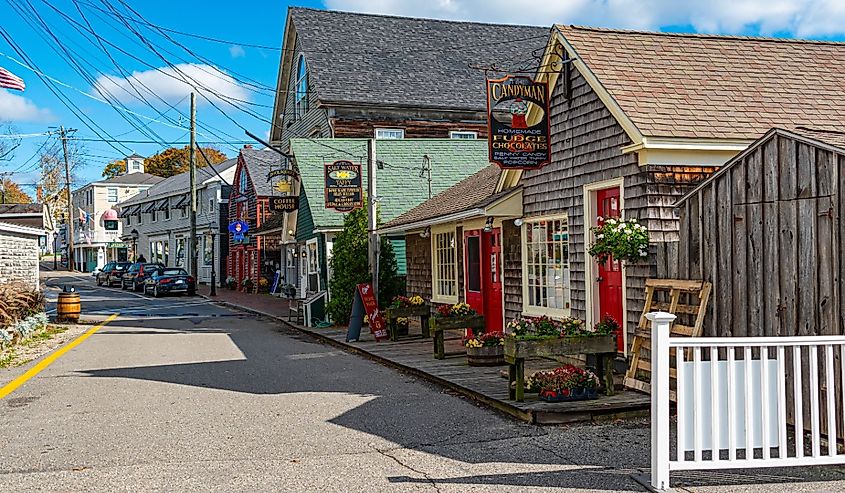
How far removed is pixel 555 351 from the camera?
938 centimetres

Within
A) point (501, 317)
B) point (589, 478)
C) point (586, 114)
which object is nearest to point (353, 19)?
point (501, 317)

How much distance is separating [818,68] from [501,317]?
21.3 ft

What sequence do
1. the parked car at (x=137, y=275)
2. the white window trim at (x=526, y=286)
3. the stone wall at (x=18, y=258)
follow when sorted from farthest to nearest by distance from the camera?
the parked car at (x=137, y=275) < the stone wall at (x=18, y=258) < the white window trim at (x=526, y=286)

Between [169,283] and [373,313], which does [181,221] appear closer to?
[169,283]

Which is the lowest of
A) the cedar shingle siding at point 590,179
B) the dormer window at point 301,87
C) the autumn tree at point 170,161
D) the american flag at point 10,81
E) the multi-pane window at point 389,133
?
the cedar shingle siding at point 590,179

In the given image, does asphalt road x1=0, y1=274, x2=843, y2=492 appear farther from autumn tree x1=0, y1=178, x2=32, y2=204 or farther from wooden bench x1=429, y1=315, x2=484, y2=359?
autumn tree x1=0, y1=178, x2=32, y2=204

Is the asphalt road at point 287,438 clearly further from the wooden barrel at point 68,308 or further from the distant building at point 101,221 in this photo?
the distant building at point 101,221

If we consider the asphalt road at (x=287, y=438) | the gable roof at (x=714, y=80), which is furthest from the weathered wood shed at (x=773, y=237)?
the gable roof at (x=714, y=80)

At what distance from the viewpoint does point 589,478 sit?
6.25 m

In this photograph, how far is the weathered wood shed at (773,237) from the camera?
23.1ft

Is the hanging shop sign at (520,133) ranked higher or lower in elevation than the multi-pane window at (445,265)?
higher

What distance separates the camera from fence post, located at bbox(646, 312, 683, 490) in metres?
5.69

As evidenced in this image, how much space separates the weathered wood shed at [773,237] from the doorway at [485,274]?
6352 mm

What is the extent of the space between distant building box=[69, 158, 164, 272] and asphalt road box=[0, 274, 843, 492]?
2545 inches
